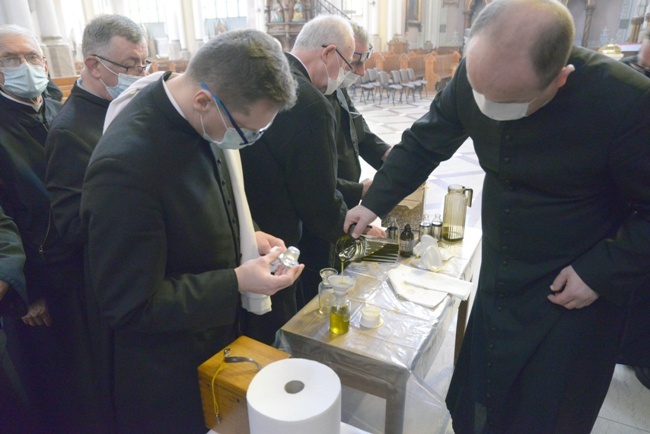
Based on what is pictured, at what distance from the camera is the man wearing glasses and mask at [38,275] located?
5.86ft

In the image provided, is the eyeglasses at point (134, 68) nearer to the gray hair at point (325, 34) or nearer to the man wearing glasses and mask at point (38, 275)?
the man wearing glasses and mask at point (38, 275)

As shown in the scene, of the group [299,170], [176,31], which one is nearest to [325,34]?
[299,170]

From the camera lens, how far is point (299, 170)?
1834mm

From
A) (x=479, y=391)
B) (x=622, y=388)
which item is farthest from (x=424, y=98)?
(x=479, y=391)

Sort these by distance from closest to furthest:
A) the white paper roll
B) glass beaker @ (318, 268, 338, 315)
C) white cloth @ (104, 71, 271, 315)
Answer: the white paper roll < white cloth @ (104, 71, 271, 315) < glass beaker @ (318, 268, 338, 315)

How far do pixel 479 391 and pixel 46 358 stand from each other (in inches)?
69.1

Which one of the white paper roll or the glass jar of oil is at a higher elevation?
the white paper roll

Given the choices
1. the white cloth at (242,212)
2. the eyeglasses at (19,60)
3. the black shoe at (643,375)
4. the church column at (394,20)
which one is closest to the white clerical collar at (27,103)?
the eyeglasses at (19,60)

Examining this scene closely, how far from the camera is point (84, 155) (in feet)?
5.49

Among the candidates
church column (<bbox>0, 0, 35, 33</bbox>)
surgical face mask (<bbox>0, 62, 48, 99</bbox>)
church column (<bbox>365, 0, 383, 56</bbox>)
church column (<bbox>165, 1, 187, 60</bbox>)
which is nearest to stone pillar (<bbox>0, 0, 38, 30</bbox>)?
church column (<bbox>0, 0, 35, 33</bbox>)

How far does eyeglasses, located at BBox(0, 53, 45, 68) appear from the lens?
2016mm

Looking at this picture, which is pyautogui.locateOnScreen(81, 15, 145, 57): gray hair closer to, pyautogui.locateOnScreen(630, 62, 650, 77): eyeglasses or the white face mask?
the white face mask

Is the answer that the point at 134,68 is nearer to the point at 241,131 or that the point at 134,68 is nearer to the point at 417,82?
the point at 241,131

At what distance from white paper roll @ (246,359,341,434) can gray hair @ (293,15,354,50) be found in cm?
158
